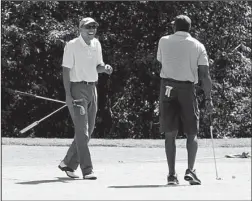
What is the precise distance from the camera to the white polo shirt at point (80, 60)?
933 cm

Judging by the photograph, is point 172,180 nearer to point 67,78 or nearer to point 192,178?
point 192,178

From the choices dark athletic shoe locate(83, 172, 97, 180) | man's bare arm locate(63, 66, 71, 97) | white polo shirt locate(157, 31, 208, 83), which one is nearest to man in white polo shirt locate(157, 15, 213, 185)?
white polo shirt locate(157, 31, 208, 83)

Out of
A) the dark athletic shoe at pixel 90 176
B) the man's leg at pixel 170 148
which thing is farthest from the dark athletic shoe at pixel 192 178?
the dark athletic shoe at pixel 90 176

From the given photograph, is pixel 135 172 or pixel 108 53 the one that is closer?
pixel 135 172

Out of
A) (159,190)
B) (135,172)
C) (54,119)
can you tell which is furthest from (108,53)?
(159,190)

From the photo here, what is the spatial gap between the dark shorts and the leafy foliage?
50.6ft

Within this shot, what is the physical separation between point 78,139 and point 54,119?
16872 mm

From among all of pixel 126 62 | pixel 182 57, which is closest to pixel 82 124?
pixel 182 57

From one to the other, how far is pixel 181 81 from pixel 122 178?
1383 millimetres

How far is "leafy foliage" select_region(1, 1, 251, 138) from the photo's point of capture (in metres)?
24.6

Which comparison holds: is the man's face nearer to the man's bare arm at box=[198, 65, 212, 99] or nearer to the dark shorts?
the dark shorts

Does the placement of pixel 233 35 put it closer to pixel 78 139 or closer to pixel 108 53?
pixel 108 53

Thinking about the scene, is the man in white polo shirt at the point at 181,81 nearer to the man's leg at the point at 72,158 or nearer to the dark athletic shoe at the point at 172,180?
the dark athletic shoe at the point at 172,180

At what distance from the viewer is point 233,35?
25812 millimetres
